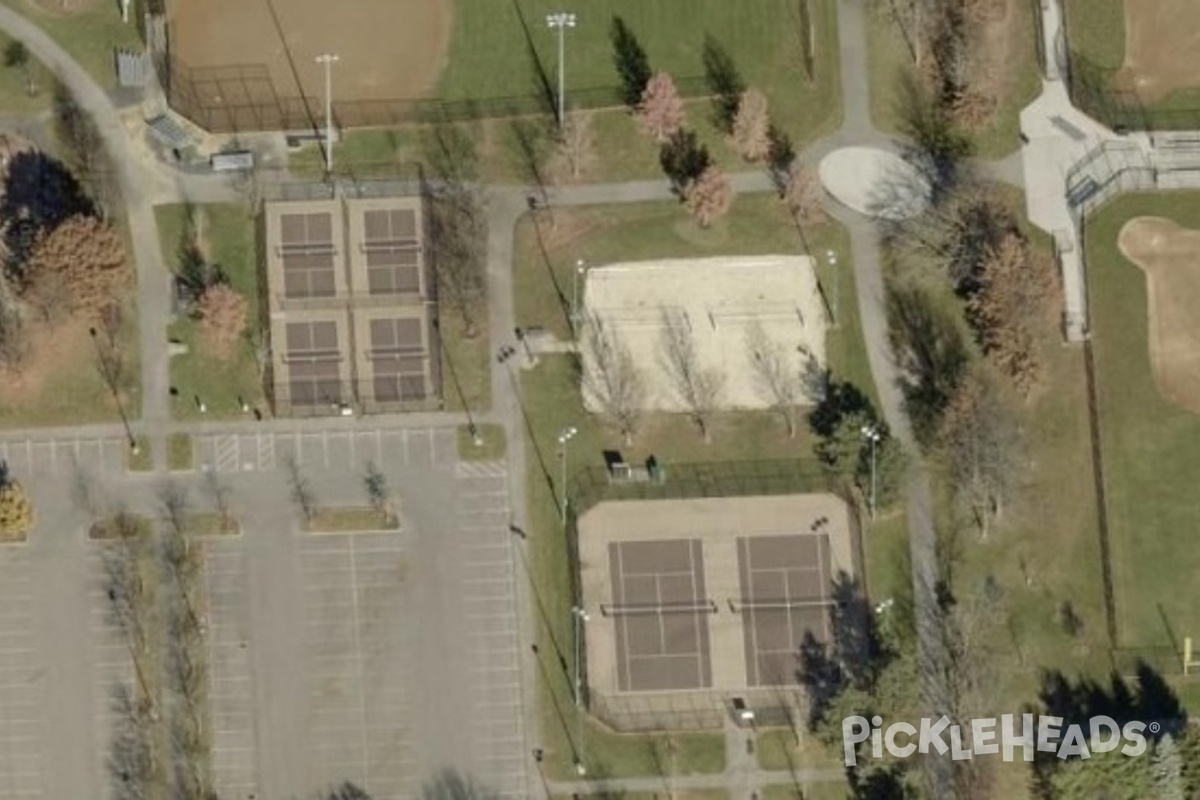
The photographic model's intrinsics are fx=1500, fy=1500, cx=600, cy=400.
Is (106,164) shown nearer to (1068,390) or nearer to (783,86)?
(783,86)

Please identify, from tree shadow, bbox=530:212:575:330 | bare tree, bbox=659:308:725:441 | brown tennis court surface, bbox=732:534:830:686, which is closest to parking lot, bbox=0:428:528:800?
tree shadow, bbox=530:212:575:330

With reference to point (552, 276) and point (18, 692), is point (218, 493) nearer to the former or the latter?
point (18, 692)

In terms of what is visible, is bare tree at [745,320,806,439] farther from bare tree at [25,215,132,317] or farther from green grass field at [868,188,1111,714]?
bare tree at [25,215,132,317]

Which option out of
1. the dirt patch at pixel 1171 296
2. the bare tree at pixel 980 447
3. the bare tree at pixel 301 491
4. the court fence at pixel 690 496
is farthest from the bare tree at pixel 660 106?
the bare tree at pixel 301 491

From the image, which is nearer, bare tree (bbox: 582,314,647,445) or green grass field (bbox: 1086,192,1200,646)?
green grass field (bbox: 1086,192,1200,646)

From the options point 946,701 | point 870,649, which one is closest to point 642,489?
point 870,649

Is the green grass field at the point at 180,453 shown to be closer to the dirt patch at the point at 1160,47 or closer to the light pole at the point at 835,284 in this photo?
the light pole at the point at 835,284
